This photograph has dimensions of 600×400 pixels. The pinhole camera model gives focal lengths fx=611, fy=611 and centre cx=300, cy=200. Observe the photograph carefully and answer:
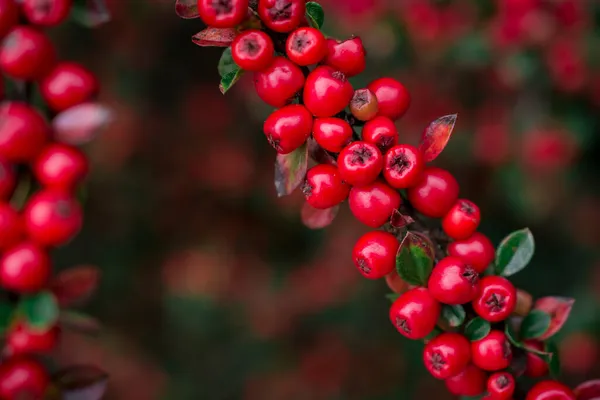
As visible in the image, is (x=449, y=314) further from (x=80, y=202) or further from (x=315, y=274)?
(x=315, y=274)

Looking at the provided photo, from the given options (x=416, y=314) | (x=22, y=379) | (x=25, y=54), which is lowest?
(x=22, y=379)

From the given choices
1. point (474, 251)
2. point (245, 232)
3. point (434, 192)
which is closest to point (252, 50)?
point (434, 192)

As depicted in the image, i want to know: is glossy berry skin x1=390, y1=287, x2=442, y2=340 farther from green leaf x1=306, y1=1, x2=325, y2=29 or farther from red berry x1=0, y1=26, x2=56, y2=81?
red berry x1=0, y1=26, x2=56, y2=81

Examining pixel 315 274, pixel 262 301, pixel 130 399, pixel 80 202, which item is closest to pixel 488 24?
pixel 315 274

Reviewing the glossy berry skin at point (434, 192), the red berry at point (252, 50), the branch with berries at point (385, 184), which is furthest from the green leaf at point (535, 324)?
the red berry at point (252, 50)

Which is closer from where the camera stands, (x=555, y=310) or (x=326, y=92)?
(x=326, y=92)

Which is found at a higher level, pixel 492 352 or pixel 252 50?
pixel 252 50

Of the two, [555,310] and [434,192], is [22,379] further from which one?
[555,310]
